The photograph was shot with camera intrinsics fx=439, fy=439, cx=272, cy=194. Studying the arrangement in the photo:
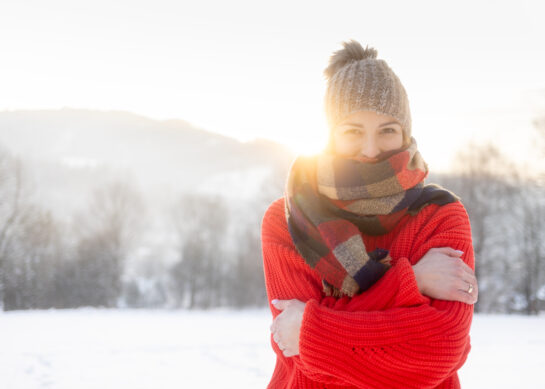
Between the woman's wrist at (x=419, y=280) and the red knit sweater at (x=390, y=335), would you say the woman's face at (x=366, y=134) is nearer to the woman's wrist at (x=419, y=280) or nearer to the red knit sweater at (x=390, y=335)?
the red knit sweater at (x=390, y=335)

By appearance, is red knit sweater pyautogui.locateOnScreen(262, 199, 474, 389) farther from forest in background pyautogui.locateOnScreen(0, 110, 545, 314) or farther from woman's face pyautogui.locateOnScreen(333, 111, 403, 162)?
forest in background pyautogui.locateOnScreen(0, 110, 545, 314)

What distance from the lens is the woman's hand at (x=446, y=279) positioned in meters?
1.29

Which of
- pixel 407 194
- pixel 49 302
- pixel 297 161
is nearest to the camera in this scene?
pixel 407 194

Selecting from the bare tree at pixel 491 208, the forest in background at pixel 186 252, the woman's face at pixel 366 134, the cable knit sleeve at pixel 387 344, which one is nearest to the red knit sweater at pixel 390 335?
the cable knit sleeve at pixel 387 344

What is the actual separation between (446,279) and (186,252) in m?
28.5

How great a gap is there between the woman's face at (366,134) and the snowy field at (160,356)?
459cm

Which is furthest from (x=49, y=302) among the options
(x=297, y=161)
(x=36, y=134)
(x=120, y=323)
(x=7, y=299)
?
(x=36, y=134)

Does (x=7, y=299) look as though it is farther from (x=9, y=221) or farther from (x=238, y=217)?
(x=238, y=217)

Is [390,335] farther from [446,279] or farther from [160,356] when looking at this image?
[160,356]

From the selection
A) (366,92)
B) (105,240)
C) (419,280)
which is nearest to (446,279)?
(419,280)

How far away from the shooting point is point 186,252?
94.9 feet

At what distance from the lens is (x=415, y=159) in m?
1.52

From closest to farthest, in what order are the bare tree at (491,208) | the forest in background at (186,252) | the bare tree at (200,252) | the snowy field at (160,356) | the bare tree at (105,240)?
1. the snowy field at (160,356)
2. the forest in background at (186,252)
3. the bare tree at (491,208)
4. the bare tree at (105,240)
5. the bare tree at (200,252)

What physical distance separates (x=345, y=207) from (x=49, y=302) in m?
22.3
